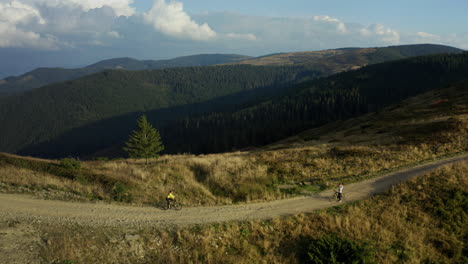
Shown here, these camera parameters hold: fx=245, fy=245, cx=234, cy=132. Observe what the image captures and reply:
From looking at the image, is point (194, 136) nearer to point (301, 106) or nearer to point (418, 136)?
point (301, 106)

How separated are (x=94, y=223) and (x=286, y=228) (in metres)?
10.5

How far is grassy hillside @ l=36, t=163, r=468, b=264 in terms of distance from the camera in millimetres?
11328

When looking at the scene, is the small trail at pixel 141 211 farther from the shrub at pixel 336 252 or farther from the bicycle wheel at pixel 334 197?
the shrub at pixel 336 252

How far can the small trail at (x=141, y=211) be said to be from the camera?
1374 centimetres

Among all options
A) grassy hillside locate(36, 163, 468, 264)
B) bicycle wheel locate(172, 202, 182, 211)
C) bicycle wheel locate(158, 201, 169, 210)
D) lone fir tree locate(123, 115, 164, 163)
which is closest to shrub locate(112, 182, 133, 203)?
bicycle wheel locate(158, 201, 169, 210)

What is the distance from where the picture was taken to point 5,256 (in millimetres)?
10516

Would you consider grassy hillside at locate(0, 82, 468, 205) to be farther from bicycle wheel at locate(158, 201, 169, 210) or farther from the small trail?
the small trail

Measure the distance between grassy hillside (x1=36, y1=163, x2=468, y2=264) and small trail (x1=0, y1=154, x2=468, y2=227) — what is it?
82cm

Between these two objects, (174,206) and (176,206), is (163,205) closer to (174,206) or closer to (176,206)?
(174,206)

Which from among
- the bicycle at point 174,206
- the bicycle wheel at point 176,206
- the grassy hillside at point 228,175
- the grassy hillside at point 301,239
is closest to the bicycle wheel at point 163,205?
the bicycle at point 174,206

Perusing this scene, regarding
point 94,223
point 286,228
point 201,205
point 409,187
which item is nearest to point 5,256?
point 94,223

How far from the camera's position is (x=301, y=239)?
42.0ft

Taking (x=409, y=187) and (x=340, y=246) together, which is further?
(x=409, y=187)

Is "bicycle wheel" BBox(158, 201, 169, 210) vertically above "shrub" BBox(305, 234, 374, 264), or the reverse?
"bicycle wheel" BBox(158, 201, 169, 210)
